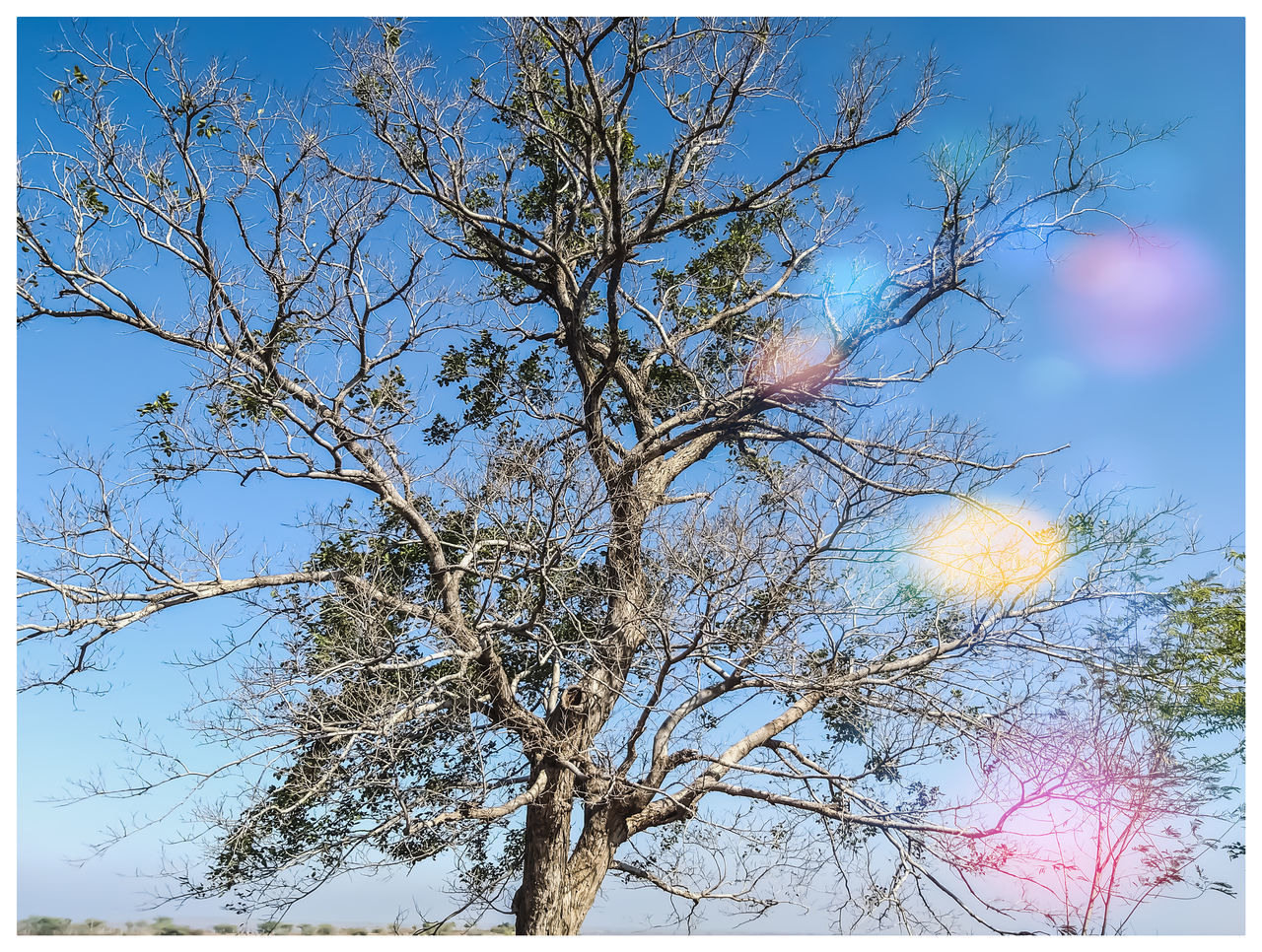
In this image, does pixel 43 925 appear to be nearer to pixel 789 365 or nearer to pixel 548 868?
pixel 548 868

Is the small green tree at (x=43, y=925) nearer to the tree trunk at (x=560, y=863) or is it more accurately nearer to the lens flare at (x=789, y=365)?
the tree trunk at (x=560, y=863)

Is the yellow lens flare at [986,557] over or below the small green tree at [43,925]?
over

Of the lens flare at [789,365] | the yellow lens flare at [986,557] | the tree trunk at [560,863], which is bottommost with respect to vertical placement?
the tree trunk at [560,863]

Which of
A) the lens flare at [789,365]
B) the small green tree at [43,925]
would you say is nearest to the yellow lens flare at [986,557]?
the lens flare at [789,365]

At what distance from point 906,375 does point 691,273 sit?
3099mm

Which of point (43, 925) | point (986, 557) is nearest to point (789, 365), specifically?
point (986, 557)

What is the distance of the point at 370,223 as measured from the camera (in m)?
8.59

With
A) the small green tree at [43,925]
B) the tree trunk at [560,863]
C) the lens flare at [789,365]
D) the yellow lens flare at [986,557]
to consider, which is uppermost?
the lens flare at [789,365]

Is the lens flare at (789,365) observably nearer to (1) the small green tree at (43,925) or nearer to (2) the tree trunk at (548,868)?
(2) the tree trunk at (548,868)

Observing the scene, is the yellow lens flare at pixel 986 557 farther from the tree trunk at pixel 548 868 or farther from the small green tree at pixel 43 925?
the small green tree at pixel 43 925

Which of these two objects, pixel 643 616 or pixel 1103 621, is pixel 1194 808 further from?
pixel 643 616

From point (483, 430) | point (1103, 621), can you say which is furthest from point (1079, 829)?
point (483, 430)

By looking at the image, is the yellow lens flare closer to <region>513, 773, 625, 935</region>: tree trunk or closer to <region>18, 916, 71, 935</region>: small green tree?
<region>513, 773, 625, 935</region>: tree trunk

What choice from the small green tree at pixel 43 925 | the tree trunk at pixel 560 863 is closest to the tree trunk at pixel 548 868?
the tree trunk at pixel 560 863
